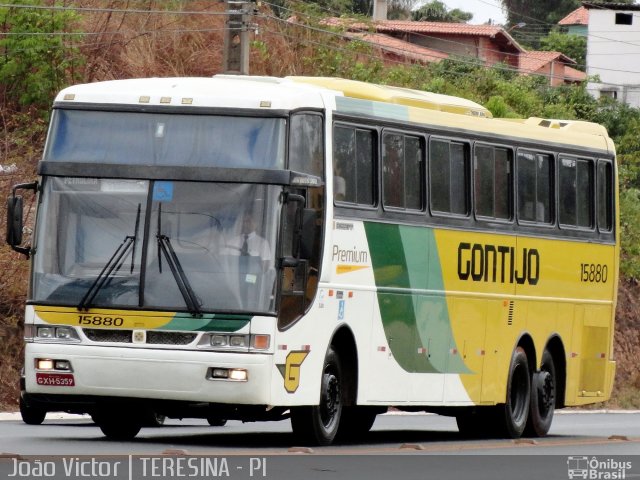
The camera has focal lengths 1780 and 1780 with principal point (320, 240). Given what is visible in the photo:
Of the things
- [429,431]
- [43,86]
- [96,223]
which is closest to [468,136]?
[429,431]

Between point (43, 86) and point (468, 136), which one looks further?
point (43, 86)

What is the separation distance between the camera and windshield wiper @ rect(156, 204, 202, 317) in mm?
16016

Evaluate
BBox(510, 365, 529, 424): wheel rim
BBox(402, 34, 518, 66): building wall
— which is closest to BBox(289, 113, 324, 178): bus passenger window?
BBox(510, 365, 529, 424): wheel rim

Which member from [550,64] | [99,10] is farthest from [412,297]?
[550,64]

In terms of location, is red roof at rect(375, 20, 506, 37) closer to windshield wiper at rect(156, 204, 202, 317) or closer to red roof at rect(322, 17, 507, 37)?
red roof at rect(322, 17, 507, 37)

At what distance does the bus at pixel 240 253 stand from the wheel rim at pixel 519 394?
220cm

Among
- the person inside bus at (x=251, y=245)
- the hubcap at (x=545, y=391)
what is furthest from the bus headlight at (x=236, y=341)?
the hubcap at (x=545, y=391)

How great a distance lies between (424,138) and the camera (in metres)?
19.5

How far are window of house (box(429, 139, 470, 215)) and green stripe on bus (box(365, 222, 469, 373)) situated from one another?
507mm

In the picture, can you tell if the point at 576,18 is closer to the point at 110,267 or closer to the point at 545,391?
the point at 545,391

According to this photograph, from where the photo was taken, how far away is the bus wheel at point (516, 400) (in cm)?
2153

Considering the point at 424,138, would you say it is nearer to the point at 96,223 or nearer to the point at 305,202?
the point at 305,202

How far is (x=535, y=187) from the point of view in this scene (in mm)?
22016

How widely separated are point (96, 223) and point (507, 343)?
671cm
